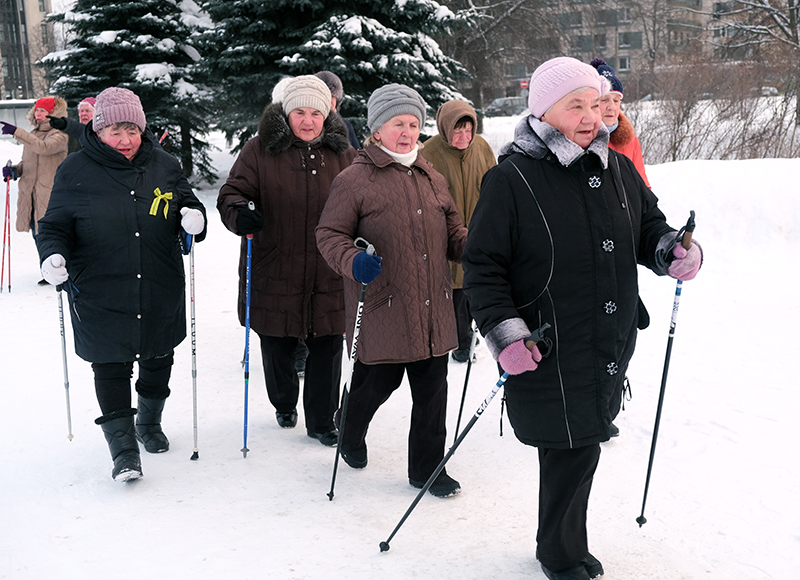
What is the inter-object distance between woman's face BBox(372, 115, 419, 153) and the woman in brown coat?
665 mm

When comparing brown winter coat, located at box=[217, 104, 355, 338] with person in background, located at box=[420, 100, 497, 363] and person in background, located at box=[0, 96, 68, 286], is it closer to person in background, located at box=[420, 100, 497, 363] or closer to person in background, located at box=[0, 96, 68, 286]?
person in background, located at box=[420, 100, 497, 363]

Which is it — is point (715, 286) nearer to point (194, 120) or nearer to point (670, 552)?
point (670, 552)

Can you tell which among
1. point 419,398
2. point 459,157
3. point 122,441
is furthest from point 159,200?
point 459,157

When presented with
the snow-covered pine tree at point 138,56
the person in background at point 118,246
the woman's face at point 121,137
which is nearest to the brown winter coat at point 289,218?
the person in background at point 118,246

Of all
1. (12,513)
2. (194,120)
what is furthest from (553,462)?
(194,120)

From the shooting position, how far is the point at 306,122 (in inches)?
158

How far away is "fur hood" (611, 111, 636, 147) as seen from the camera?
4395 millimetres

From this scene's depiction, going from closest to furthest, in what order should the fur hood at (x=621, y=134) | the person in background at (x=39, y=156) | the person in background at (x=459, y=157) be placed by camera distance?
the fur hood at (x=621, y=134)
the person in background at (x=459, y=157)
the person in background at (x=39, y=156)

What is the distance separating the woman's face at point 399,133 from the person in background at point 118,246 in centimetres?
103

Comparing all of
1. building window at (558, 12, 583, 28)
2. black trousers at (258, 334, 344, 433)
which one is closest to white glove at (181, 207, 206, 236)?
black trousers at (258, 334, 344, 433)

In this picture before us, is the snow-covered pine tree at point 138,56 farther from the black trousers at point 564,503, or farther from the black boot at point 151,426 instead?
the black trousers at point 564,503

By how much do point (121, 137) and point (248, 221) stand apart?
2.38 feet

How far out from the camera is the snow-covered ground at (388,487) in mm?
2980

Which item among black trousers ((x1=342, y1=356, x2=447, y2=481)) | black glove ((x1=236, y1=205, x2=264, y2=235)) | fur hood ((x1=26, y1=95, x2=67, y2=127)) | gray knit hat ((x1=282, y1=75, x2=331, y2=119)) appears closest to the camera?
black trousers ((x1=342, y1=356, x2=447, y2=481))
